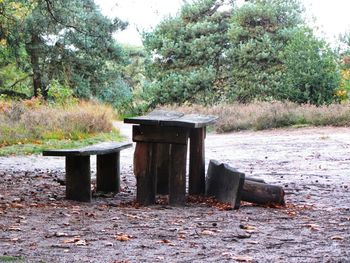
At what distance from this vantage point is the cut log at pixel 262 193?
628cm

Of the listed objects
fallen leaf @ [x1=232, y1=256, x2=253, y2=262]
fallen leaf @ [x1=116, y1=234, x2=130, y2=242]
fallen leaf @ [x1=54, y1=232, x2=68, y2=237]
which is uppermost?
fallen leaf @ [x1=232, y1=256, x2=253, y2=262]

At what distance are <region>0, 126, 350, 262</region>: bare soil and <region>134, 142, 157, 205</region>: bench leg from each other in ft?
0.57

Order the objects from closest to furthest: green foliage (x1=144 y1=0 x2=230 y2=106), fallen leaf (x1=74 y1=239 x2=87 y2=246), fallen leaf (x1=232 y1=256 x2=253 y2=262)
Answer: fallen leaf (x1=232 y1=256 x2=253 y2=262), fallen leaf (x1=74 y1=239 x2=87 y2=246), green foliage (x1=144 y1=0 x2=230 y2=106)

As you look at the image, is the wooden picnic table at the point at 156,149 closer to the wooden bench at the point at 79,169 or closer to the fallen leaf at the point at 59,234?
the wooden bench at the point at 79,169

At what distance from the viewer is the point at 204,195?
723 centimetres

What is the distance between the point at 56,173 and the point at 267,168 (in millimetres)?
3359

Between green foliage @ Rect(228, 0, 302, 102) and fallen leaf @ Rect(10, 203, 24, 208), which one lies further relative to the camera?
green foliage @ Rect(228, 0, 302, 102)

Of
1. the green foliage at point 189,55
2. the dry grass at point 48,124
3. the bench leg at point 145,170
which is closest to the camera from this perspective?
the bench leg at point 145,170

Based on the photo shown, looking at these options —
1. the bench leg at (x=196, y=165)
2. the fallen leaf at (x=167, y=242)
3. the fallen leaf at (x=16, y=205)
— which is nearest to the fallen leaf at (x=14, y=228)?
the fallen leaf at (x=167, y=242)

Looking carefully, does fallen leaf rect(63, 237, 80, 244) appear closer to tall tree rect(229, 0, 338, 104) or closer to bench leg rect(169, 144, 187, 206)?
bench leg rect(169, 144, 187, 206)

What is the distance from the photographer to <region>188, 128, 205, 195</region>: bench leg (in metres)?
7.21

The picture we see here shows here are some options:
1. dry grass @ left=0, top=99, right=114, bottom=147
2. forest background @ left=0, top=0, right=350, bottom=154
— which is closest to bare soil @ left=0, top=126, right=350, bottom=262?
dry grass @ left=0, top=99, right=114, bottom=147

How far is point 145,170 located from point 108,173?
1.12 m

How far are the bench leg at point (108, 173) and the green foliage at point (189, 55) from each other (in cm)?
2367
